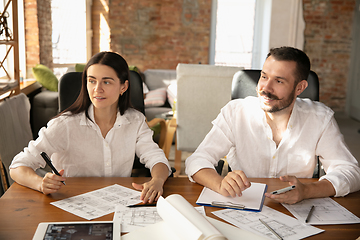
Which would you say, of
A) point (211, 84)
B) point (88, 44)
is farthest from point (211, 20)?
point (211, 84)

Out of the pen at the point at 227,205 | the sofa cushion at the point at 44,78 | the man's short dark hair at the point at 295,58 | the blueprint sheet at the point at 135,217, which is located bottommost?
the blueprint sheet at the point at 135,217

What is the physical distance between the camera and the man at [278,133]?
4.91 feet

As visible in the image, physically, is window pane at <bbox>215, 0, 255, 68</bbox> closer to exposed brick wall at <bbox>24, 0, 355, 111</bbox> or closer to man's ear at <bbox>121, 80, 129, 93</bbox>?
exposed brick wall at <bbox>24, 0, 355, 111</bbox>

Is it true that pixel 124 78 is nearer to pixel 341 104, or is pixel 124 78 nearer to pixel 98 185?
pixel 98 185

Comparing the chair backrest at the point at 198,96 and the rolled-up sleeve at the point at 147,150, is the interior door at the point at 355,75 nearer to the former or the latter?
the chair backrest at the point at 198,96

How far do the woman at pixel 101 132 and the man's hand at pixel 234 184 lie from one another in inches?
12.3

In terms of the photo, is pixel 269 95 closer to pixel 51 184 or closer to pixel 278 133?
pixel 278 133

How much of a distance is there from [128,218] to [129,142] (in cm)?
62

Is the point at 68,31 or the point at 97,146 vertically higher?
the point at 68,31

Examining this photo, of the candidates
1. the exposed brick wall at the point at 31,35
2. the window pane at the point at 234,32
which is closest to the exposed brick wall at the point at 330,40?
the window pane at the point at 234,32

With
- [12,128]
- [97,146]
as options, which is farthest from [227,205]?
[12,128]

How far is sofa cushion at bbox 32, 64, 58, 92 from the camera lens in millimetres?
4191

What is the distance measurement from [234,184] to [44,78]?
363 cm

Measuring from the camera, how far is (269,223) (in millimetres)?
1009
